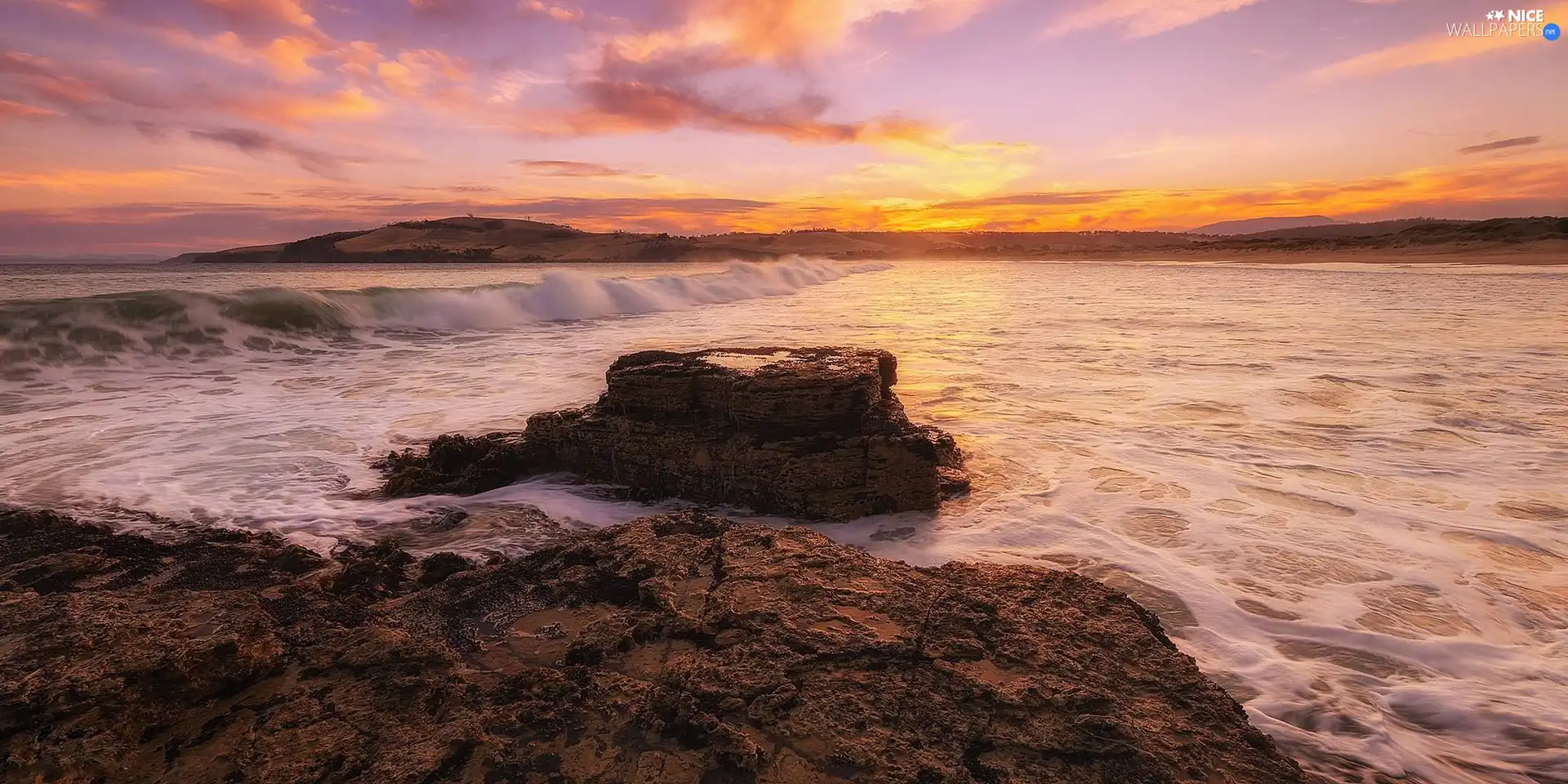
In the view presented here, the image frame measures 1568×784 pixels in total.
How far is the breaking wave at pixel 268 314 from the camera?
11055 mm

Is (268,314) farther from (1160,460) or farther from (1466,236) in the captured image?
(1466,236)

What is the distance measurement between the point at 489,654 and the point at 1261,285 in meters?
31.3

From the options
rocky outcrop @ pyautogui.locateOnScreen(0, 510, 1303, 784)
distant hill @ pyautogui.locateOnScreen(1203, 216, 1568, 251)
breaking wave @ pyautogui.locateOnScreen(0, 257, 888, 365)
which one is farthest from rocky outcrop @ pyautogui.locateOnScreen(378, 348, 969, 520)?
distant hill @ pyautogui.locateOnScreen(1203, 216, 1568, 251)

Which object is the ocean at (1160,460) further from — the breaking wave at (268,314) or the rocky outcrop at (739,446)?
the rocky outcrop at (739,446)

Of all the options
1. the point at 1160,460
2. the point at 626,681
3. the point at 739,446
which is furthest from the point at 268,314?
the point at 1160,460

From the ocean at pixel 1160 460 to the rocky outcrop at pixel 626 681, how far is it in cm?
88

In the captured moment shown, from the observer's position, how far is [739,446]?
4656mm

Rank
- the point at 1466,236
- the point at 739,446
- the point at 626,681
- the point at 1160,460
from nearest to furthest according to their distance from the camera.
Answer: the point at 626,681
the point at 739,446
the point at 1160,460
the point at 1466,236

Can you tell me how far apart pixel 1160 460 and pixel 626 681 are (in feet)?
16.0

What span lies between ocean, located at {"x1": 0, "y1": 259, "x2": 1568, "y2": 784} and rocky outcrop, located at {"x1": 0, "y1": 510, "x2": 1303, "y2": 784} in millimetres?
879

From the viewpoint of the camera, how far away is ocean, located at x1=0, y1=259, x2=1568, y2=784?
2.92 m

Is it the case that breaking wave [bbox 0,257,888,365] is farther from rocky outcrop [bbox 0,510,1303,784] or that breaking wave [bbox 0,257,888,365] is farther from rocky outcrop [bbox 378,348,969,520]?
rocky outcrop [bbox 0,510,1303,784]

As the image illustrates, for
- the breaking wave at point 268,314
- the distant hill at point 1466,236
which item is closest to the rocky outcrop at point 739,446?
the breaking wave at point 268,314

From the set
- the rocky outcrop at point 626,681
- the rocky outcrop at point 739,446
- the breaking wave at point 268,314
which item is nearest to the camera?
the rocky outcrop at point 626,681
